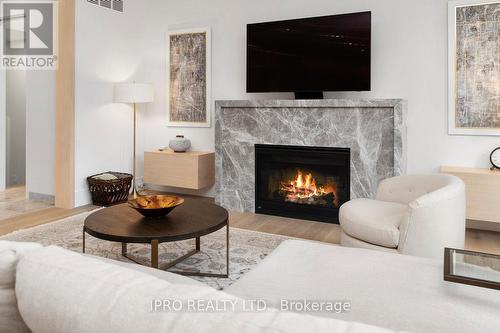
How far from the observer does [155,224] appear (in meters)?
2.42

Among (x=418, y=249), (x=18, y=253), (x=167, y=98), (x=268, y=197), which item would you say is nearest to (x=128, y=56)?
(x=167, y=98)

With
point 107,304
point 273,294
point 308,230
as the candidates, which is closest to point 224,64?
point 308,230

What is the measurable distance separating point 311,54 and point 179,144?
193 cm

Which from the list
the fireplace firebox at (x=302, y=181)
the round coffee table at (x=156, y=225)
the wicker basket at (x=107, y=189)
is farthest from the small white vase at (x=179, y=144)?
the round coffee table at (x=156, y=225)

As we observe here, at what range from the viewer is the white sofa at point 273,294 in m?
0.60

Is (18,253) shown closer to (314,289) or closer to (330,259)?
(314,289)

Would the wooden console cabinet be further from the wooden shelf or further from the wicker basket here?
the wooden shelf

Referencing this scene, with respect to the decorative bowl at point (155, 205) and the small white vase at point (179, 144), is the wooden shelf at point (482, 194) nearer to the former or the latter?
the decorative bowl at point (155, 205)

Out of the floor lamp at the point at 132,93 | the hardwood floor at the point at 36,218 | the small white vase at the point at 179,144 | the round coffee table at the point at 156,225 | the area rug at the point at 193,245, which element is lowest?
the area rug at the point at 193,245

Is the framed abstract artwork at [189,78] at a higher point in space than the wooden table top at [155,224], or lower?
higher

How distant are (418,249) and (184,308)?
6.31 feet

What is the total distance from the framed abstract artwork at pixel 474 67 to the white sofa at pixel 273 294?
2440mm

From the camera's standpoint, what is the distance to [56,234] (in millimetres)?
3498

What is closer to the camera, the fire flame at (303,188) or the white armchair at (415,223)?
the white armchair at (415,223)
